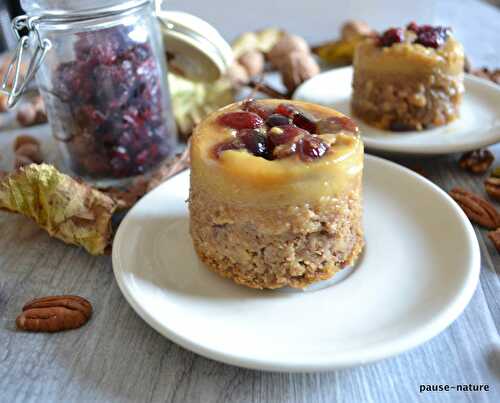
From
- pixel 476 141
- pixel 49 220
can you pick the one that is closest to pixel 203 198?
pixel 49 220

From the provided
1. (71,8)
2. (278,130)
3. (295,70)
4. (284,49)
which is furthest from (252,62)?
(278,130)

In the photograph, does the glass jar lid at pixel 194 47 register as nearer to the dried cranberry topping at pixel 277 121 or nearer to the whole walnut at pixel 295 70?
the whole walnut at pixel 295 70

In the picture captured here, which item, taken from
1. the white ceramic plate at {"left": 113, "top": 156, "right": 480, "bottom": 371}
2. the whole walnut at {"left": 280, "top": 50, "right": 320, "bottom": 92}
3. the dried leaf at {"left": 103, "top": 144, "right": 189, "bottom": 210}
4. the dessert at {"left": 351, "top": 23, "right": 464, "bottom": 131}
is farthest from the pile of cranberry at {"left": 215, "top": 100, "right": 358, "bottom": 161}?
the whole walnut at {"left": 280, "top": 50, "right": 320, "bottom": 92}

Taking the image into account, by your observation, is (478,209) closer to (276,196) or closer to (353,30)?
(276,196)

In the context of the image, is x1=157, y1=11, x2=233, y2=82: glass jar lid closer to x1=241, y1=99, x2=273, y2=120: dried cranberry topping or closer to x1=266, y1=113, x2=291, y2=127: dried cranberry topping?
x1=241, y1=99, x2=273, y2=120: dried cranberry topping

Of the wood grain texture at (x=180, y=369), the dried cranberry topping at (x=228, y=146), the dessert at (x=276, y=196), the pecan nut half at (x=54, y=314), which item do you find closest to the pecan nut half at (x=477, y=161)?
the wood grain texture at (x=180, y=369)
